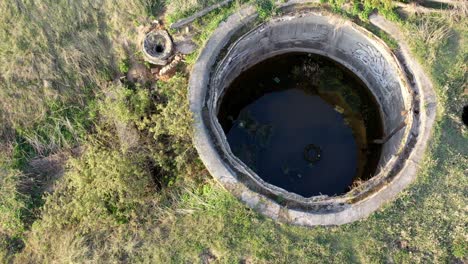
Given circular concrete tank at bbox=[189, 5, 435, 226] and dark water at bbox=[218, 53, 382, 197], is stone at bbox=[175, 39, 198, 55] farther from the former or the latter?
dark water at bbox=[218, 53, 382, 197]

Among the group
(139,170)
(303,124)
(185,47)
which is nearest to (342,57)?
(303,124)

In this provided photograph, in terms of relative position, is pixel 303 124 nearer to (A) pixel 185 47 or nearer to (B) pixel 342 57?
(B) pixel 342 57

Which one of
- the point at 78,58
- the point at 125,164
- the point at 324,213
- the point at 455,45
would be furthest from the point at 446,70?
the point at 78,58

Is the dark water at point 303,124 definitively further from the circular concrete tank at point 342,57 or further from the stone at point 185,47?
the stone at point 185,47

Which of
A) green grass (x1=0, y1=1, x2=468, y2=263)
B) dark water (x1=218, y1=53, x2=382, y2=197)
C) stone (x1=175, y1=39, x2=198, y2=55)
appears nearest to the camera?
green grass (x1=0, y1=1, x2=468, y2=263)

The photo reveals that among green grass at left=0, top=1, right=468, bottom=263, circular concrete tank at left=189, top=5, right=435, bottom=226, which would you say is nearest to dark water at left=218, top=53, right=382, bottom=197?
circular concrete tank at left=189, top=5, right=435, bottom=226
